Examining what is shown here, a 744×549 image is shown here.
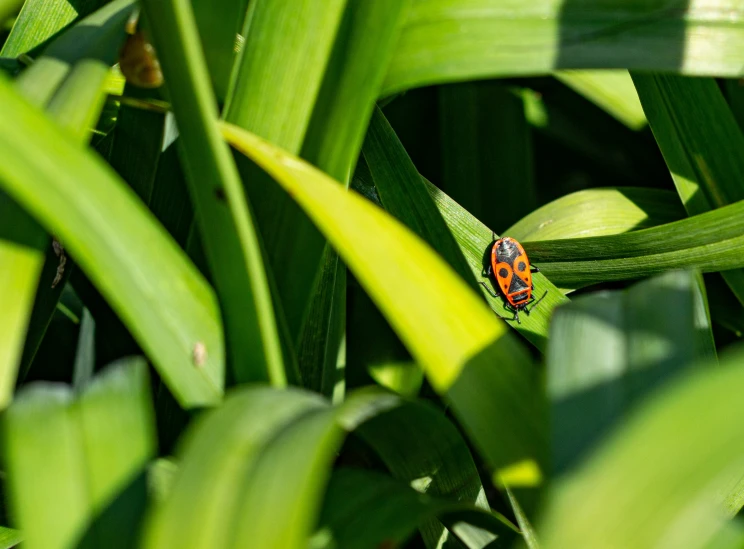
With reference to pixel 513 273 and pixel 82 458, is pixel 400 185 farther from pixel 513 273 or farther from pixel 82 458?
pixel 82 458

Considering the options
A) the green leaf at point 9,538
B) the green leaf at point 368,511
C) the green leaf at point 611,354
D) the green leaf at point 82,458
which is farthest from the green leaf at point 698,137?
the green leaf at point 9,538

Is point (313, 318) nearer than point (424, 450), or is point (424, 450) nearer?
point (424, 450)

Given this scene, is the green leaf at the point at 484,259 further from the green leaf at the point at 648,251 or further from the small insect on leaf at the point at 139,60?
the small insect on leaf at the point at 139,60

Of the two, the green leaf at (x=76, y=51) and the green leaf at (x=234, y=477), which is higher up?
the green leaf at (x=76, y=51)

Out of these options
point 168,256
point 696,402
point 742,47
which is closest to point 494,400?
point 696,402

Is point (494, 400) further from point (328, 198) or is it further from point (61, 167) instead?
point (61, 167)

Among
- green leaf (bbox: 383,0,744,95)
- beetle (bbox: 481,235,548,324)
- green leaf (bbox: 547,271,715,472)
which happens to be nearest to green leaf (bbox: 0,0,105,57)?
green leaf (bbox: 383,0,744,95)

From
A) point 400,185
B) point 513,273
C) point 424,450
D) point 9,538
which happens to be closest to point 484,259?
point 513,273

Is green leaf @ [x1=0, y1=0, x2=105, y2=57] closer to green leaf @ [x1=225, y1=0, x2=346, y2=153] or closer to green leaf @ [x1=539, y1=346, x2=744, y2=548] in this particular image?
green leaf @ [x1=225, y1=0, x2=346, y2=153]
